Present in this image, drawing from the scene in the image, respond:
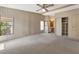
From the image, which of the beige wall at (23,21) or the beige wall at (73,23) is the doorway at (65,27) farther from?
the beige wall at (23,21)

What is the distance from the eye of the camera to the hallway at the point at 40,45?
Result: 3126 millimetres

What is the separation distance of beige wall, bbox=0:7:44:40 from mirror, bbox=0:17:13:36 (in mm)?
111

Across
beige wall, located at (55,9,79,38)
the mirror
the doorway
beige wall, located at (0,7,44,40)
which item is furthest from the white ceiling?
the doorway

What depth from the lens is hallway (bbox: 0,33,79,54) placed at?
3.13 metres

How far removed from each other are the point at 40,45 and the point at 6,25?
1083mm

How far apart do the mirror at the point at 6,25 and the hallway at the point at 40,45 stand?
29cm

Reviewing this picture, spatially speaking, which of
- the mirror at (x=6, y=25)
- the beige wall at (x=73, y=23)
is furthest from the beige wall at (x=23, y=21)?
the beige wall at (x=73, y=23)

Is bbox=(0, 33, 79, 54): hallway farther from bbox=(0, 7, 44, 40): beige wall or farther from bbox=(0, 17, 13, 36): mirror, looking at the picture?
bbox=(0, 17, 13, 36): mirror

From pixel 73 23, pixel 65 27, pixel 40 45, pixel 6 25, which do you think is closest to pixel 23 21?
pixel 6 25

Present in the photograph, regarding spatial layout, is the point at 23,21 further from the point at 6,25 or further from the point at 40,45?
the point at 40,45

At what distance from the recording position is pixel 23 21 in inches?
133

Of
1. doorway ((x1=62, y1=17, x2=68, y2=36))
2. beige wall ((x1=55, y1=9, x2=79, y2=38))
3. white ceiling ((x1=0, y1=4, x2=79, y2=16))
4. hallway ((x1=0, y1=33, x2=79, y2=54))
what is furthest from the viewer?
doorway ((x1=62, y1=17, x2=68, y2=36))
